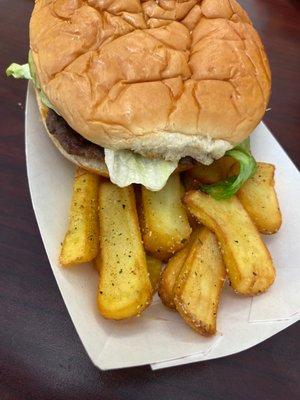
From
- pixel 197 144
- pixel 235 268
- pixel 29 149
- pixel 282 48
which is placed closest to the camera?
pixel 235 268

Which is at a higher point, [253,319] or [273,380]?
[253,319]

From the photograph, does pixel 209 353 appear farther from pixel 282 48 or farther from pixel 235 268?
pixel 282 48

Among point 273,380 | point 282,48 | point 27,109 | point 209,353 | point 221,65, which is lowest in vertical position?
point 273,380

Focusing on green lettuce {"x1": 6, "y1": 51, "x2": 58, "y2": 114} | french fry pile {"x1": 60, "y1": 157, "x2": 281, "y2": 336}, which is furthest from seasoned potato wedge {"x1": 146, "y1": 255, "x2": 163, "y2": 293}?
green lettuce {"x1": 6, "y1": 51, "x2": 58, "y2": 114}

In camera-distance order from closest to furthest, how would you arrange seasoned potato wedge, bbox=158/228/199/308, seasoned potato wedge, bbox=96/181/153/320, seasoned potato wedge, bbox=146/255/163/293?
seasoned potato wedge, bbox=96/181/153/320 < seasoned potato wedge, bbox=158/228/199/308 < seasoned potato wedge, bbox=146/255/163/293

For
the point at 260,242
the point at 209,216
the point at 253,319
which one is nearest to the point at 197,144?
the point at 209,216

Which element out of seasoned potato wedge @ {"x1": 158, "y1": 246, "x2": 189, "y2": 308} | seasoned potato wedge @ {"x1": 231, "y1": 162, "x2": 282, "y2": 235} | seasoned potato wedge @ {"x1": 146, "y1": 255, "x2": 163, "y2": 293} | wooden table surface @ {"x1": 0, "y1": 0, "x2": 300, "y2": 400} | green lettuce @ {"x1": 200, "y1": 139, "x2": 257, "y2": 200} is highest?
green lettuce @ {"x1": 200, "y1": 139, "x2": 257, "y2": 200}

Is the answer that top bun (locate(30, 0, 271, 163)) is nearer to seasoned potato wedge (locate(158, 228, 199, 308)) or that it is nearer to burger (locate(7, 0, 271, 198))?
burger (locate(7, 0, 271, 198))

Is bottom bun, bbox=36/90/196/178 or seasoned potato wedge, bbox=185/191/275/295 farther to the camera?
bottom bun, bbox=36/90/196/178
